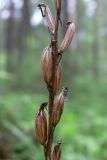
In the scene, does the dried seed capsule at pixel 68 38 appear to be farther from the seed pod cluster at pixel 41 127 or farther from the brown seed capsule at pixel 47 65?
the seed pod cluster at pixel 41 127

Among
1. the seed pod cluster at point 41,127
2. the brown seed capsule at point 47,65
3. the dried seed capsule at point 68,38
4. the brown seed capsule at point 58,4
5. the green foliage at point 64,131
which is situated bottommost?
the seed pod cluster at point 41,127

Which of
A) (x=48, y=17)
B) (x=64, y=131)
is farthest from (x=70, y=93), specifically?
(x=48, y=17)

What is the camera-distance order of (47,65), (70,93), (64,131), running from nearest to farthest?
(47,65), (64,131), (70,93)

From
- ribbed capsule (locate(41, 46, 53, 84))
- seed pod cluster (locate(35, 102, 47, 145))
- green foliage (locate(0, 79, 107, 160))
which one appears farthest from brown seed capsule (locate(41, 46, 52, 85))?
green foliage (locate(0, 79, 107, 160))

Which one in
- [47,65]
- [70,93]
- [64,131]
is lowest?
[47,65]

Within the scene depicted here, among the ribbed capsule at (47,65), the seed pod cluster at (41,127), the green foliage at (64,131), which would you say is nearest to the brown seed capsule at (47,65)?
the ribbed capsule at (47,65)

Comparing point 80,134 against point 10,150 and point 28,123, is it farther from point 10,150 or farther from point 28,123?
point 10,150

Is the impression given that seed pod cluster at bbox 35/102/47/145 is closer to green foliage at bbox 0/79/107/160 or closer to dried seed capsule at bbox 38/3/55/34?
dried seed capsule at bbox 38/3/55/34

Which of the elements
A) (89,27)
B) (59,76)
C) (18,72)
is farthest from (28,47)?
(59,76)

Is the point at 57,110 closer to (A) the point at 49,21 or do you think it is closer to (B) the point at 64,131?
(A) the point at 49,21
